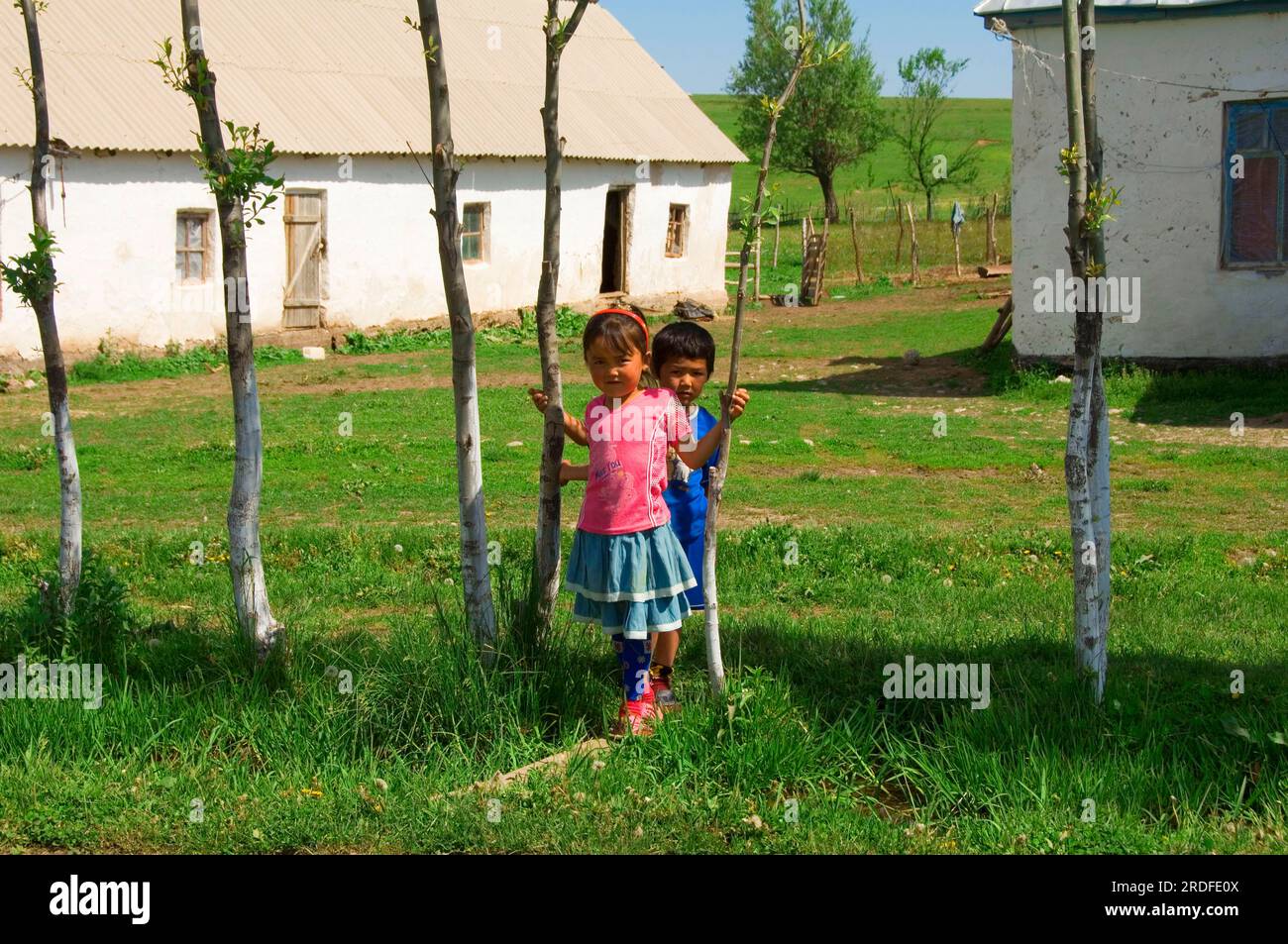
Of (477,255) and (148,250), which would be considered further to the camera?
(477,255)

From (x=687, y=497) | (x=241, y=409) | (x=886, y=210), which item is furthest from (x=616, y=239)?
(x=886, y=210)

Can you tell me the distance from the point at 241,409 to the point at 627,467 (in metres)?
1.52

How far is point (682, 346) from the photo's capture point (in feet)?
17.2

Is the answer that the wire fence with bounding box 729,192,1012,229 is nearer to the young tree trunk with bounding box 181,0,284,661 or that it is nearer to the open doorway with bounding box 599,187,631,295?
the open doorway with bounding box 599,187,631,295

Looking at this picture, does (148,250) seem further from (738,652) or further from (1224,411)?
(738,652)

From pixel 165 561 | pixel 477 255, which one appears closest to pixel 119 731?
pixel 165 561

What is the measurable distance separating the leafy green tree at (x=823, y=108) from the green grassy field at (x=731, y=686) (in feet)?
129

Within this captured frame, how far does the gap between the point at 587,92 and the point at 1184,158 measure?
14448mm

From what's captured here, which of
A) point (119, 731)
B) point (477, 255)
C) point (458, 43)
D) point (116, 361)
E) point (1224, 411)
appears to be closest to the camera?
point (119, 731)

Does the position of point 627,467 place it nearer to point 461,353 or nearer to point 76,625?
point 461,353

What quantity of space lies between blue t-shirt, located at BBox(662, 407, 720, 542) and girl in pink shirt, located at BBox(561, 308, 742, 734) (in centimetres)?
30

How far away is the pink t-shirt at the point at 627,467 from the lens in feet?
16.3
